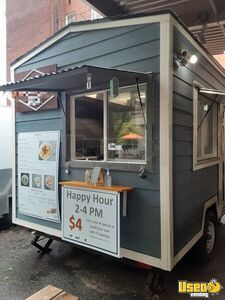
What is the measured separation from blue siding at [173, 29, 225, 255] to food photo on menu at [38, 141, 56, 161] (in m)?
1.63

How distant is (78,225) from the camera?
3346 millimetres

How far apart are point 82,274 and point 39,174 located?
1.44m

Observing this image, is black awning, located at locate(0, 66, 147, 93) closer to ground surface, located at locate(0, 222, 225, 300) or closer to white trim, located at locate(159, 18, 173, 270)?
white trim, located at locate(159, 18, 173, 270)

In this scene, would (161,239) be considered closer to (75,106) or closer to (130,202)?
(130,202)

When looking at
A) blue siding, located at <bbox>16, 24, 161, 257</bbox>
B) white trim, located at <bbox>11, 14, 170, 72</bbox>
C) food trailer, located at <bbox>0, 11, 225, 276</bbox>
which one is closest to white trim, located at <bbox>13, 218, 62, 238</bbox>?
food trailer, located at <bbox>0, 11, 225, 276</bbox>

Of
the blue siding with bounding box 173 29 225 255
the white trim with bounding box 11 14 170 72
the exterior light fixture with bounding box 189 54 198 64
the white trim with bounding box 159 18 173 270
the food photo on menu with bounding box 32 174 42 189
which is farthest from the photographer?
the food photo on menu with bounding box 32 174 42 189

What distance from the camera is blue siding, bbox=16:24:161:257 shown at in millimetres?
2961

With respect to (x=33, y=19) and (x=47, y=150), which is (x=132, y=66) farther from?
(x=33, y=19)

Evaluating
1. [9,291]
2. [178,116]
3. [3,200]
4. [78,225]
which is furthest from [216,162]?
[3,200]

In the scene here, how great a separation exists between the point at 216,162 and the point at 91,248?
8.72 ft

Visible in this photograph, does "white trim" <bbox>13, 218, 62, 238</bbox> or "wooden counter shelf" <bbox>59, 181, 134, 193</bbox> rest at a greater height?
"wooden counter shelf" <bbox>59, 181, 134, 193</bbox>

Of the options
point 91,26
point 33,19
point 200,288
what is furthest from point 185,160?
point 33,19

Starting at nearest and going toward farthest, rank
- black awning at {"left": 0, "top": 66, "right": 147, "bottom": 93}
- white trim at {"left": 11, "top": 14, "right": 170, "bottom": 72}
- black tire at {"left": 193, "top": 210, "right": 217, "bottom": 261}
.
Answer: black awning at {"left": 0, "top": 66, "right": 147, "bottom": 93}
white trim at {"left": 11, "top": 14, "right": 170, "bottom": 72}
black tire at {"left": 193, "top": 210, "right": 217, "bottom": 261}

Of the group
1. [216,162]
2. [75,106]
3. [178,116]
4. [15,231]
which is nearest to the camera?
[178,116]
